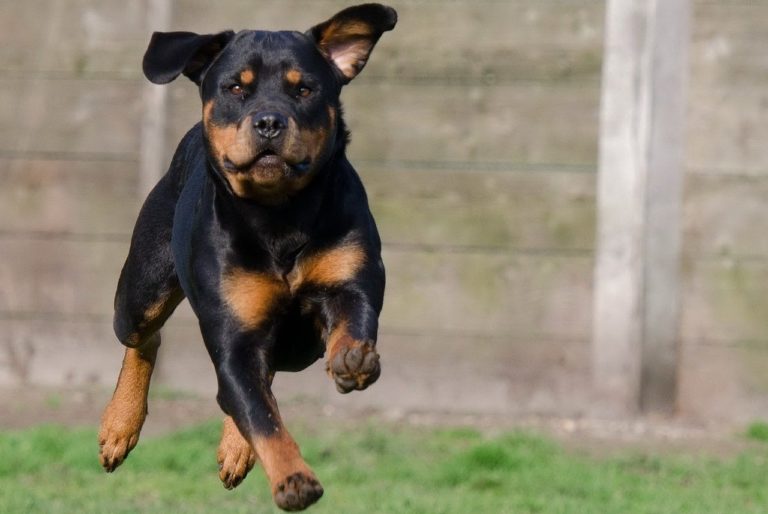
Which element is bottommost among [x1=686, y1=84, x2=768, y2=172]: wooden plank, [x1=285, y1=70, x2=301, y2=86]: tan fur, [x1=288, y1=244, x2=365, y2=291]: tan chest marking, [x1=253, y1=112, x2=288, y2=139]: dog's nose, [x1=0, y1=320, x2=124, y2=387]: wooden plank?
[x1=0, y1=320, x2=124, y2=387]: wooden plank

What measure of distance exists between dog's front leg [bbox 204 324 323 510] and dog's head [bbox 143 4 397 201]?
1.40ft

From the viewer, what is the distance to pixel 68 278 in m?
8.94

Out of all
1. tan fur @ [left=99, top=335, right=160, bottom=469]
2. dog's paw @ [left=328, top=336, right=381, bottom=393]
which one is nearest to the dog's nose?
dog's paw @ [left=328, top=336, right=381, bottom=393]

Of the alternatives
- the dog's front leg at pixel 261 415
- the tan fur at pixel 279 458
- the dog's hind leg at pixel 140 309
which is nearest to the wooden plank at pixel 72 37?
the dog's hind leg at pixel 140 309

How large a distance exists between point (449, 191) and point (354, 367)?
4.53 metres

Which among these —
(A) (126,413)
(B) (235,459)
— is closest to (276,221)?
(B) (235,459)

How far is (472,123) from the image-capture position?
867 centimetres

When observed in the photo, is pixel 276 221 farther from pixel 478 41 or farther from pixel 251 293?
pixel 478 41

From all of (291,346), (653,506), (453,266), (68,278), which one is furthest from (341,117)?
(68,278)

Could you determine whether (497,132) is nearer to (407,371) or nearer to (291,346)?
(407,371)

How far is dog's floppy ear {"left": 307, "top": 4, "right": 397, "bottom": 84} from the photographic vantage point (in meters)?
4.70

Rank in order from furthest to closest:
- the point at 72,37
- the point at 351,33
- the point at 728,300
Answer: the point at 72,37 < the point at 728,300 < the point at 351,33

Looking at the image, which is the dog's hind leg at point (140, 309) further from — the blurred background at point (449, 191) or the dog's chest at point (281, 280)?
the blurred background at point (449, 191)

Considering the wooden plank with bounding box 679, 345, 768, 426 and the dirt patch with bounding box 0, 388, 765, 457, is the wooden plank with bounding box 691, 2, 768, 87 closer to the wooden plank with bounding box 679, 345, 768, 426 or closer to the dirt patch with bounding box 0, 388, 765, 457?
the wooden plank with bounding box 679, 345, 768, 426
